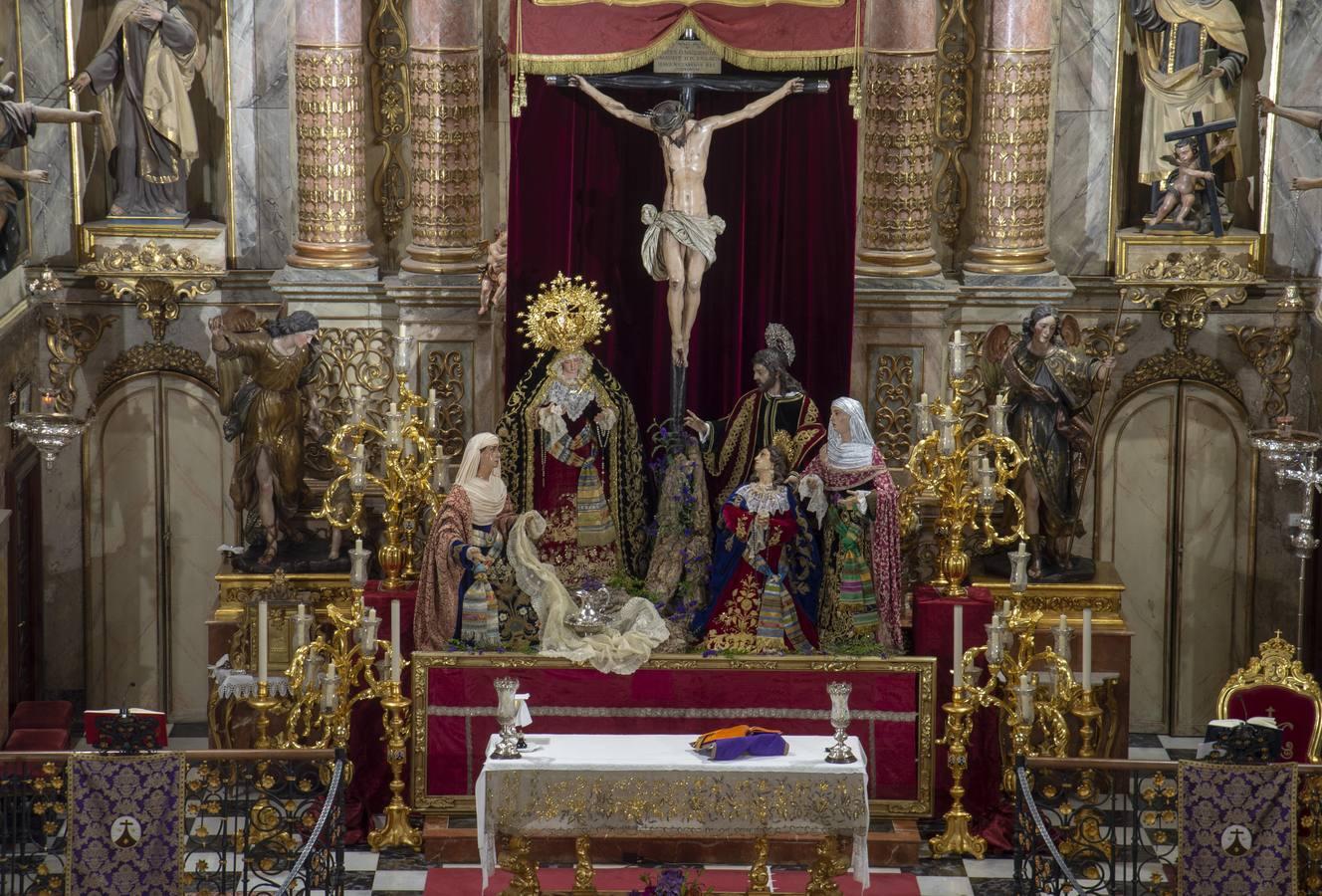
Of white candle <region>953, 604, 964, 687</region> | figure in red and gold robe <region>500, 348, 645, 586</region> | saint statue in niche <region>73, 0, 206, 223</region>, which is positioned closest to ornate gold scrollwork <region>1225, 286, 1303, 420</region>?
white candle <region>953, 604, 964, 687</region>

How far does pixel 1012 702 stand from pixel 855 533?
135 centimetres

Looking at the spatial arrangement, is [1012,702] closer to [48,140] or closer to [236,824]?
[236,824]

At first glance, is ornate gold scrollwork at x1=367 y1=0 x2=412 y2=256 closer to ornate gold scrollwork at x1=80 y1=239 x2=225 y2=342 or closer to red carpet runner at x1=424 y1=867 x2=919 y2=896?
ornate gold scrollwork at x1=80 y1=239 x2=225 y2=342

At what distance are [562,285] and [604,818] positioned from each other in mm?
3743

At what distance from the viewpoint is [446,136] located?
1614cm

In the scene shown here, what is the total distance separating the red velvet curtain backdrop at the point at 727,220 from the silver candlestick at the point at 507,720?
2.81 m

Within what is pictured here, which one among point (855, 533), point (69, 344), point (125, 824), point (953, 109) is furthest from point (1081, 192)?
point (125, 824)

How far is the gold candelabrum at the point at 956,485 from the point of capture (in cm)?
1505


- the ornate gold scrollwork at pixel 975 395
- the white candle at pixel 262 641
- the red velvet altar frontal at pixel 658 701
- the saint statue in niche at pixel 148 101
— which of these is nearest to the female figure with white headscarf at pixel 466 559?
the red velvet altar frontal at pixel 658 701

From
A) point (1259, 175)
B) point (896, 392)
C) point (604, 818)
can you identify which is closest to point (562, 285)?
point (896, 392)

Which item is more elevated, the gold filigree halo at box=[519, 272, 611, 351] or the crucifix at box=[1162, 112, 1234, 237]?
the crucifix at box=[1162, 112, 1234, 237]

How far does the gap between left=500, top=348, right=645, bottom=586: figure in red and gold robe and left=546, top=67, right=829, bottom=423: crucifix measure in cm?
48

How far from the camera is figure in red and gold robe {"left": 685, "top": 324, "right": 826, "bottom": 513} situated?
15.1 metres

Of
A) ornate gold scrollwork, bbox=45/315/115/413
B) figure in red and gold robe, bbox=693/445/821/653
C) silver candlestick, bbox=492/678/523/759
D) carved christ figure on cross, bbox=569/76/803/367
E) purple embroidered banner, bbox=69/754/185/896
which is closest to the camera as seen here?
purple embroidered banner, bbox=69/754/185/896
